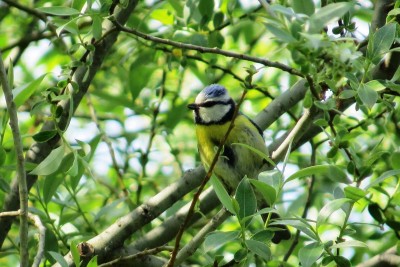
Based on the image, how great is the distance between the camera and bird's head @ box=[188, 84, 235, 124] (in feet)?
14.8

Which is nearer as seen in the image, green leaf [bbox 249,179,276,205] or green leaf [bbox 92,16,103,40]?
green leaf [bbox 249,179,276,205]

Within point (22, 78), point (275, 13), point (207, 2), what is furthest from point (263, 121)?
point (22, 78)

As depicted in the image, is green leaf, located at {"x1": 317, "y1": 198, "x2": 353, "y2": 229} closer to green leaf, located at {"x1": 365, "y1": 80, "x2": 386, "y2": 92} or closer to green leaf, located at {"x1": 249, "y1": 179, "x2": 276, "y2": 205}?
green leaf, located at {"x1": 249, "y1": 179, "x2": 276, "y2": 205}

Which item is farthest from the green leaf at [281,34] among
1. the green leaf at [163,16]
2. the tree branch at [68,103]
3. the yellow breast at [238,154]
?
the yellow breast at [238,154]

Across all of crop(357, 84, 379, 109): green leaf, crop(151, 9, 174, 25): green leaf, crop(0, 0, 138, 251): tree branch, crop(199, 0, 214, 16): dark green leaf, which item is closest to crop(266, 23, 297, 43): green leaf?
crop(357, 84, 379, 109): green leaf

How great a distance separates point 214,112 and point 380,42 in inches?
91.3

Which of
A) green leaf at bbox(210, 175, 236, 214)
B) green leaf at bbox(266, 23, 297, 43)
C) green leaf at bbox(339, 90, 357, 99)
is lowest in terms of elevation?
green leaf at bbox(210, 175, 236, 214)

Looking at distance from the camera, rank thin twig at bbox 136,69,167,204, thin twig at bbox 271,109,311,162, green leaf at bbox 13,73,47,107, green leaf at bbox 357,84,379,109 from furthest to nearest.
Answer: thin twig at bbox 136,69,167,204 → thin twig at bbox 271,109,311,162 → green leaf at bbox 13,73,47,107 → green leaf at bbox 357,84,379,109

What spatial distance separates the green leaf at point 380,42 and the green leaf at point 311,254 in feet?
1.87

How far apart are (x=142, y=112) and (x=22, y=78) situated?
1.57 m

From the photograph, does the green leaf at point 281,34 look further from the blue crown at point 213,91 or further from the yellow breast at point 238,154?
the blue crown at point 213,91

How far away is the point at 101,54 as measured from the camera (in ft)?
11.6

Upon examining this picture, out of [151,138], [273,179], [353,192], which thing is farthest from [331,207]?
[151,138]

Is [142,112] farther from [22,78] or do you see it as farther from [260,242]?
[260,242]
